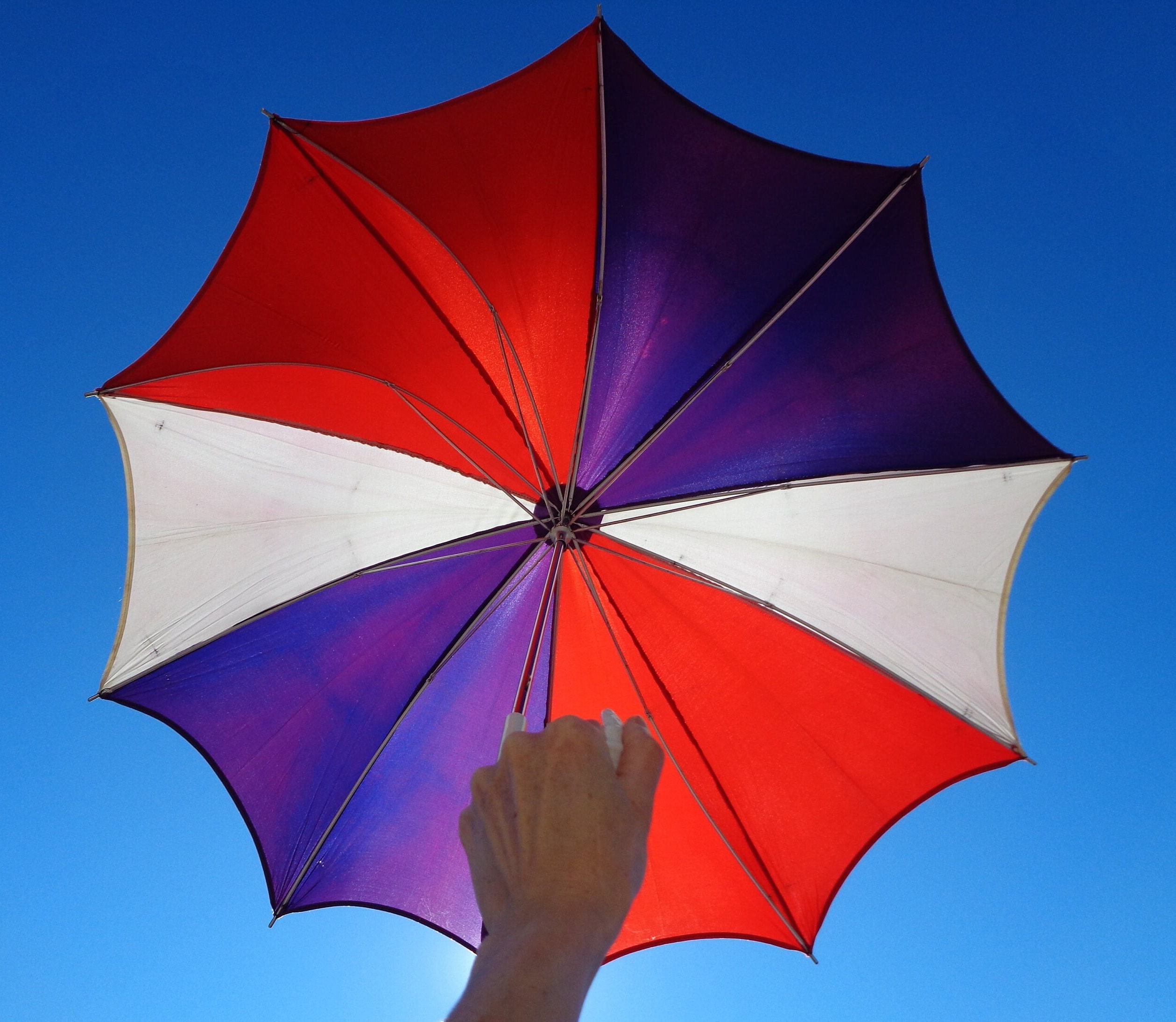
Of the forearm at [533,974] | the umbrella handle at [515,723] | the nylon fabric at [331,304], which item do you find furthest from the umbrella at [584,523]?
the forearm at [533,974]

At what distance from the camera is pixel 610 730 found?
1.27 metres

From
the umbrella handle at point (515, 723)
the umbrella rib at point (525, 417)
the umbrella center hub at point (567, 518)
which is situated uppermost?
the umbrella rib at point (525, 417)

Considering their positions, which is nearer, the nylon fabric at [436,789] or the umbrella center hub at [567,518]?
the umbrella center hub at [567,518]

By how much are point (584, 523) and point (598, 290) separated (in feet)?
3.56

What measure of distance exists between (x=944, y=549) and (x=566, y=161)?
2488 millimetres

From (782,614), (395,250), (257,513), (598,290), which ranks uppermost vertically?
(598,290)

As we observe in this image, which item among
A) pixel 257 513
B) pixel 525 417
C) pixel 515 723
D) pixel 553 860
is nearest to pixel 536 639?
pixel 525 417

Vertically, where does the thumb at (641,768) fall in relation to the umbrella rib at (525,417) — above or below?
below

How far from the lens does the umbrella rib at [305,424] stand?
3801mm

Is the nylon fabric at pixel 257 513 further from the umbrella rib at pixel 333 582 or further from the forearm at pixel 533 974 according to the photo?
the forearm at pixel 533 974

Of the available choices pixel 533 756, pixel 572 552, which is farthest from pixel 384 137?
pixel 533 756

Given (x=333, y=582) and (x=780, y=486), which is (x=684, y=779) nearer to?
(x=780, y=486)

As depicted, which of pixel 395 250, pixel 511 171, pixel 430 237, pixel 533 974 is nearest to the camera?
pixel 533 974

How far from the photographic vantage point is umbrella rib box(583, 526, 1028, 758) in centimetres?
394
